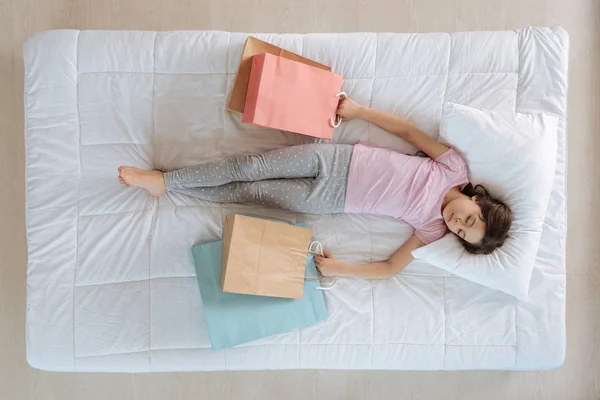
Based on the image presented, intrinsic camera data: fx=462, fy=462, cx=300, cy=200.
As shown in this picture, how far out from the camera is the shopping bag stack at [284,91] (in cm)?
125

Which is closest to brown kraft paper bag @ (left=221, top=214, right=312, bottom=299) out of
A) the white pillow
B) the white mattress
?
the white mattress

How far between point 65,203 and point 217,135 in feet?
1.57

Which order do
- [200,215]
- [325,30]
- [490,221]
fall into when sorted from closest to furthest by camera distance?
[490,221] < [200,215] < [325,30]

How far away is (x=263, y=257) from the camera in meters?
1.26

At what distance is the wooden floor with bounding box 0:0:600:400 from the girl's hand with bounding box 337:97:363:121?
1.41 feet

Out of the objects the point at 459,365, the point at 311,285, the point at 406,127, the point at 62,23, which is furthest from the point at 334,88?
the point at 62,23

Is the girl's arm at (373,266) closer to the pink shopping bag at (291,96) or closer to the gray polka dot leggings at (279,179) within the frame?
the gray polka dot leggings at (279,179)

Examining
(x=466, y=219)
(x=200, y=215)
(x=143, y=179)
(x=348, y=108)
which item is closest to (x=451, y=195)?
(x=466, y=219)

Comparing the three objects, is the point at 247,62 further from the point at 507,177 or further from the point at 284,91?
the point at 507,177

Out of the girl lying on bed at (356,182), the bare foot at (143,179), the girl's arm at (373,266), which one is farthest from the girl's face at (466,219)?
the bare foot at (143,179)

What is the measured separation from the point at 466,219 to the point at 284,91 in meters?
0.61

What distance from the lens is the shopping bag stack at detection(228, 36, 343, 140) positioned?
125 cm

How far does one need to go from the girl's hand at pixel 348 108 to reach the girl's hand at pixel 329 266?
0.42m

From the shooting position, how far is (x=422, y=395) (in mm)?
1593
